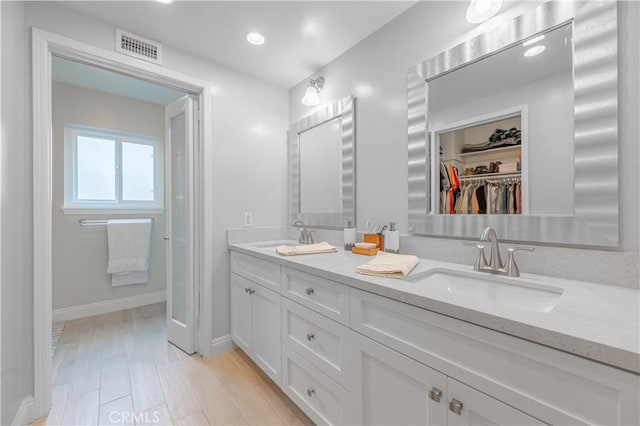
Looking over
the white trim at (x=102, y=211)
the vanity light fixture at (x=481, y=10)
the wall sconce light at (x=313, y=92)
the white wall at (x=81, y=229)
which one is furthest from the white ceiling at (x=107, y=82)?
the vanity light fixture at (x=481, y=10)

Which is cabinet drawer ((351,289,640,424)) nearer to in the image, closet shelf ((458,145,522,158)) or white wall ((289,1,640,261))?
white wall ((289,1,640,261))

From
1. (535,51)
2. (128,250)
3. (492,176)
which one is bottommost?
(128,250)

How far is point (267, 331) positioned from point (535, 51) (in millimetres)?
1948

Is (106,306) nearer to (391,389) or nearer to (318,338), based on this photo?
(318,338)

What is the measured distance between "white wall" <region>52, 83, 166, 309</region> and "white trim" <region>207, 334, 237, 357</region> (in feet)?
5.54

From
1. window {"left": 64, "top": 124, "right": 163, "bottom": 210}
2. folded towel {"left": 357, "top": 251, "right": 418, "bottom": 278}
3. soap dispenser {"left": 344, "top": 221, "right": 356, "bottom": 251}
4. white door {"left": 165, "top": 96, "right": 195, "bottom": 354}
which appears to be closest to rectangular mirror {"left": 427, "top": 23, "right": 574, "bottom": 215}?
folded towel {"left": 357, "top": 251, "right": 418, "bottom": 278}

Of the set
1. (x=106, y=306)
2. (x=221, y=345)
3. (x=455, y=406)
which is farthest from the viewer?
(x=106, y=306)

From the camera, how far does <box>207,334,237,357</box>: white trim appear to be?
2.05m

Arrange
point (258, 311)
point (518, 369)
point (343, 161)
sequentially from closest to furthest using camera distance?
point (518, 369) → point (258, 311) → point (343, 161)

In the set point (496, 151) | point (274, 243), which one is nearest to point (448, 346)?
point (496, 151)

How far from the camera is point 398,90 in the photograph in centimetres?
159

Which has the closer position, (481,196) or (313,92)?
(481,196)

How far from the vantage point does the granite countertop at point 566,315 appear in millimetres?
534

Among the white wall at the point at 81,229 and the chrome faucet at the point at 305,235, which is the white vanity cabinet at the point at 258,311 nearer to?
the chrome faucet at the point at 305,235
